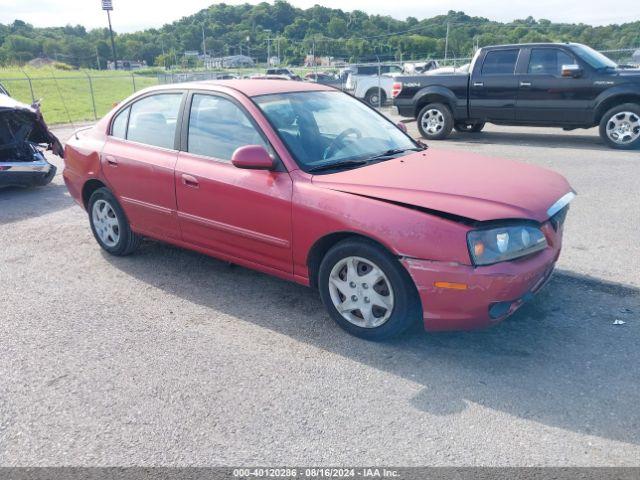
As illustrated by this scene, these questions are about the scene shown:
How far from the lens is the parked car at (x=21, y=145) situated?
27.9 ft

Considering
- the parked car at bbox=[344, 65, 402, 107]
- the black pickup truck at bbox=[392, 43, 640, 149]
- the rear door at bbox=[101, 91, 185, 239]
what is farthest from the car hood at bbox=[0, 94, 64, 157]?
the parked car at bbox=[344, 65, 402, 107]

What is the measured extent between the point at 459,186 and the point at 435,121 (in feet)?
30.7

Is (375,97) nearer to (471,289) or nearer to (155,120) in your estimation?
(155,120)

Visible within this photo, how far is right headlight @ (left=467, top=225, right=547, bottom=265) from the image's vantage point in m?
3.31

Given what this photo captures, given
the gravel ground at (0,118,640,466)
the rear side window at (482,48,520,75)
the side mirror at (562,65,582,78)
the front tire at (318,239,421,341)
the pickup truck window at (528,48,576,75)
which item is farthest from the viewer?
the rear side window at (482,48,520,75)

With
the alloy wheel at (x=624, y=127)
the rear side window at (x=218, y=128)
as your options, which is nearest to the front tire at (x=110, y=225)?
the rear side window at (x=218, y=128)

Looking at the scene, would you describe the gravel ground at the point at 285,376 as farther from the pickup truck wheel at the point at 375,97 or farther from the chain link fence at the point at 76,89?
the pickup truck wheel at the point at 375,97

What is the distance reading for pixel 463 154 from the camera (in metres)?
4.78

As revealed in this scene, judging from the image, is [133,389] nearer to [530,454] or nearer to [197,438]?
[197,438]

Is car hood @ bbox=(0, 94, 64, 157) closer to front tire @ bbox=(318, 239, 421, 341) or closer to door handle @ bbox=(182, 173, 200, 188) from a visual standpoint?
door handle @ bbox=(182, 173, 200, 188)

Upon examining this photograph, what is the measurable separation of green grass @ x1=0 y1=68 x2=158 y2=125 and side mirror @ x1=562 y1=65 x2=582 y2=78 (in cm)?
1613

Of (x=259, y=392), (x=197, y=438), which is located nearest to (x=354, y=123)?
(x=259, y=392)

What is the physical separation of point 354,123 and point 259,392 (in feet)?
7.96

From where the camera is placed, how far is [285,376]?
3451 millimetres
